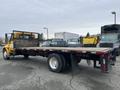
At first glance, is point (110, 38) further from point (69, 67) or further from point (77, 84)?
Answer: point (77, 84)

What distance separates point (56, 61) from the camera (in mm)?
8320

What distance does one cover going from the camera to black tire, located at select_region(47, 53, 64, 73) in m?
8.13

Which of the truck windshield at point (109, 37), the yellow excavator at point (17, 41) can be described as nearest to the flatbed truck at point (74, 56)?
the yellow excavator at point (17, 41)

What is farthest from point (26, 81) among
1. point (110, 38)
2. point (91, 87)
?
point (110, 38)

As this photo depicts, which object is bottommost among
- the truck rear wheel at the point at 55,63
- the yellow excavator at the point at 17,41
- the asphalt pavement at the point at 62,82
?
the asphalt pavement at the point at 62,82

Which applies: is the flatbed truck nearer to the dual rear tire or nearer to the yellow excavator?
the dual rear tire

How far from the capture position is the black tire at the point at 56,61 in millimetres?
8133

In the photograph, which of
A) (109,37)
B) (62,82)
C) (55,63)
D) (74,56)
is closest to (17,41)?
(55,63)

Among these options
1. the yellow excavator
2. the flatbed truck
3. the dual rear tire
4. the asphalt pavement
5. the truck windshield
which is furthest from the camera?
the truck windshield

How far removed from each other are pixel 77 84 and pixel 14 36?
26.4 ft

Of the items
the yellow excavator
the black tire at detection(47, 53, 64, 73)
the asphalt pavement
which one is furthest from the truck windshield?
the black tire at detection(47, 53, 64, 73)

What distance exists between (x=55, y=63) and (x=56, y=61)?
17 cm

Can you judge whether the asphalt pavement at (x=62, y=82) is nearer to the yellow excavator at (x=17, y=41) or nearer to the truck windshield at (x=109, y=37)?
the yellow excavator at (x=17, y=41)

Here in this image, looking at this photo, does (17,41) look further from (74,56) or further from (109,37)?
(109,37)
